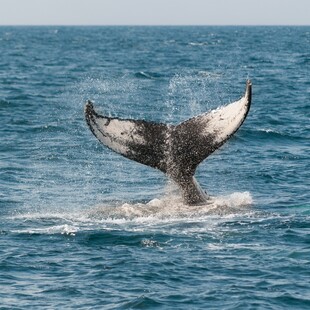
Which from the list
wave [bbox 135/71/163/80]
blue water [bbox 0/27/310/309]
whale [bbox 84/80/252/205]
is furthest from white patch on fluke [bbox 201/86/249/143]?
wave [bbox 135/71/163/80]

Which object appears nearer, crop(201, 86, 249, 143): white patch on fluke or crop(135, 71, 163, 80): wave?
crop(201, 86, 249, 143): white patch on fluke

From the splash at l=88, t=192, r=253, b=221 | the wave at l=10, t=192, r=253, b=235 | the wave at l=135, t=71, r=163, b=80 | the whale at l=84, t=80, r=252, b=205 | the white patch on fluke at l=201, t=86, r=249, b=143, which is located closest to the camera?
the white patch on fluke at l=201, t=86, r=249, b=143

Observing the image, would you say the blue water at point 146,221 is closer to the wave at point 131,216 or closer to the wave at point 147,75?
the wave at point 131,216

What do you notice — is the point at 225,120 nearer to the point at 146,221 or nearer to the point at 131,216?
the point at 146,221

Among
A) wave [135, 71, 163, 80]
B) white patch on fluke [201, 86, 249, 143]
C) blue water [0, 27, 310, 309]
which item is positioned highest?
white patch on fluke [201, 86, 249, 143]

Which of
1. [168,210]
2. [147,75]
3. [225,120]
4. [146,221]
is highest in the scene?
[225,120]

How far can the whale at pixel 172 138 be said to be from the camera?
16.7m

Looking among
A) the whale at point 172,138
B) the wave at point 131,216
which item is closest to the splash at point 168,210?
the wave at point 131,216

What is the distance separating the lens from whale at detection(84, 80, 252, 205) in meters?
16.7

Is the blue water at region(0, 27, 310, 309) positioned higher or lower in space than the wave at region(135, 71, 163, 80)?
lower

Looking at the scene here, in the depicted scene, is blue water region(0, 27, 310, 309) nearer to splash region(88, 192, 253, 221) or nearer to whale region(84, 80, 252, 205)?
splash region(88, 192, 253, 221)

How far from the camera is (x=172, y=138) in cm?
1728

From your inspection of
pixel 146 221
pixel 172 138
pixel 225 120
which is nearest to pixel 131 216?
pixel 146 221

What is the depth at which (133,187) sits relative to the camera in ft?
72.6
